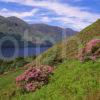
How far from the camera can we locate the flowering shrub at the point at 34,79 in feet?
66.4

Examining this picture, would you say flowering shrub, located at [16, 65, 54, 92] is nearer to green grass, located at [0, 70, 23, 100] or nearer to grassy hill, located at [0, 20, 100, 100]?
grassy hill, located at [0, 20, 100, 100]

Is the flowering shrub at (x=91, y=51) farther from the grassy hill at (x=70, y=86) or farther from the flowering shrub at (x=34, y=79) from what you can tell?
the flowering shrub at (x=34, y=79)

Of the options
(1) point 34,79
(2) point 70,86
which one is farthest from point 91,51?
(2) point 70,86

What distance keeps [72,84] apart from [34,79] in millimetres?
3457

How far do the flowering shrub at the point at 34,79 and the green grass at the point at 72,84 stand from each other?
434 mm

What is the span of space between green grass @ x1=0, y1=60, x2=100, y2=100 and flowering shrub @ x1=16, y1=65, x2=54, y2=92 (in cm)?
43

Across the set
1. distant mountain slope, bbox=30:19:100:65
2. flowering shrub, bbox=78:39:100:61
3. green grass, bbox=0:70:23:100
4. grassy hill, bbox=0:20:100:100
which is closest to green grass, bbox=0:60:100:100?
grassy hill, bbox=0:20:100:100

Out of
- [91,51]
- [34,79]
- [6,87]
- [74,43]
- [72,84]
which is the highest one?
[74,43]

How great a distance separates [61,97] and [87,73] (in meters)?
3.23

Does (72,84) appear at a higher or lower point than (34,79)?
higher

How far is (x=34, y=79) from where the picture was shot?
2070 cm

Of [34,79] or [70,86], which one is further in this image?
[34,79]

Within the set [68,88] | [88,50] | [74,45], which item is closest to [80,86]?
[68,88]

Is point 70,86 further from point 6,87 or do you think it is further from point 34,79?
point 6,87
